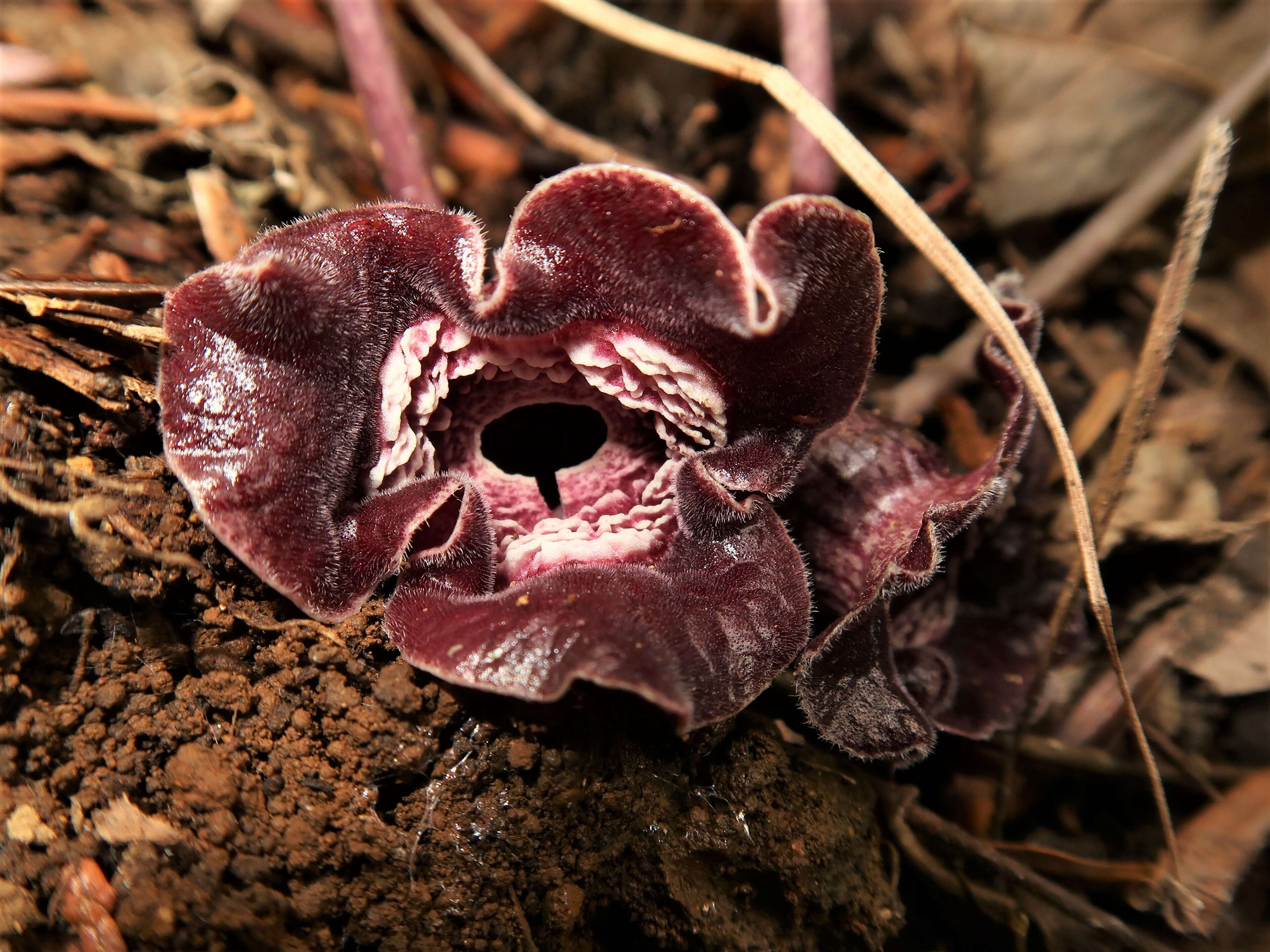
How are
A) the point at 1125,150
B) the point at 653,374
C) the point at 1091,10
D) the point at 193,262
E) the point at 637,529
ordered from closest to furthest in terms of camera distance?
the point at 653,374
the point at 637,529
the point at 193,262
the point at 1125,150
the point at 1091,10

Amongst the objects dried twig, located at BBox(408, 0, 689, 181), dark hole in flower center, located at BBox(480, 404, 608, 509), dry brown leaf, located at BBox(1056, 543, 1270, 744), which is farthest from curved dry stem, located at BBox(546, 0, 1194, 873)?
dried twig, located at BBox(408, 0, 689, 181)

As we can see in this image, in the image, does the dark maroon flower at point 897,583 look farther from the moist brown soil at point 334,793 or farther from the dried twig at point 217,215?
the dried twig at point 217,215

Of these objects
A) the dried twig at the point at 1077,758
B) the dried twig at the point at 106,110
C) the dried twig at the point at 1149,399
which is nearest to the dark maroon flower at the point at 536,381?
the dried twig at the point at 1149,399

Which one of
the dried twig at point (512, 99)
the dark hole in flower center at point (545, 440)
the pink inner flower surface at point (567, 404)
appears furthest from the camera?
the dried twig at point (512, 99)

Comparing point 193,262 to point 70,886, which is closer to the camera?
point 70,886

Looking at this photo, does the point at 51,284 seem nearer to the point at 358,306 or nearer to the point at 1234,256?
the point at 358,306

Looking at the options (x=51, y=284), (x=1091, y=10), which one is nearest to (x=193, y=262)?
(x=51, y=284)

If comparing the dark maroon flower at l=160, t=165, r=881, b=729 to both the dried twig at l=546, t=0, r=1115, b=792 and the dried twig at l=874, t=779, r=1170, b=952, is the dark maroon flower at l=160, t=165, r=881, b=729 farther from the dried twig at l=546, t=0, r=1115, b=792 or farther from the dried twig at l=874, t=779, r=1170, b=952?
the dried twig at l=874, t=779, r=1170, b=952

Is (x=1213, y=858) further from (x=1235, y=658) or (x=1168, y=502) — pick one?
(x=1168, y=502)
